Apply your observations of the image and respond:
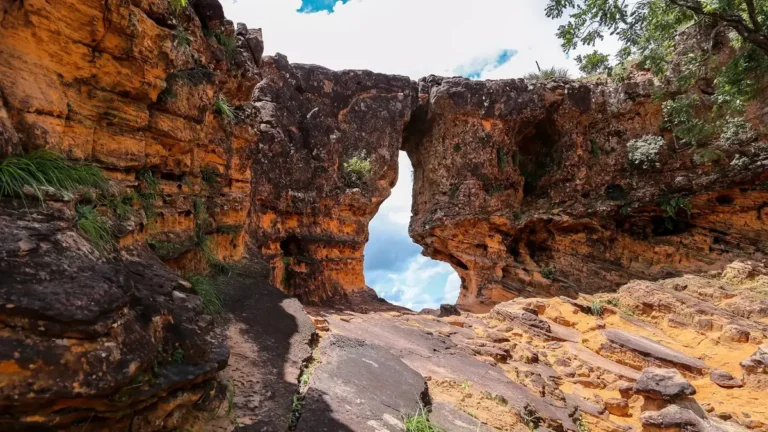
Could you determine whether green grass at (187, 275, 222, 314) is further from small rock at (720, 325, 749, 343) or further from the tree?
small rock at (720, 325, 749, 343)

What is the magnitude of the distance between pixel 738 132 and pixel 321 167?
44.5 ft

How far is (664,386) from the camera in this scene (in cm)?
602

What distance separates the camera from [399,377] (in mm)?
5078

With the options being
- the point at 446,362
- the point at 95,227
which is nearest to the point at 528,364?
the point at 446,362

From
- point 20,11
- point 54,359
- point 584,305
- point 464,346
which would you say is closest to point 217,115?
point 20,11

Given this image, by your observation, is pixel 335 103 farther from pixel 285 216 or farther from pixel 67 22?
pixel 67 22

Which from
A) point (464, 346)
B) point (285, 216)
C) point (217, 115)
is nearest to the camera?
point (217, 115)

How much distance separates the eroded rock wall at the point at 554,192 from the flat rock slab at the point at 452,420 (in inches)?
466

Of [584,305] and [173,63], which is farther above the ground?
[173,63]

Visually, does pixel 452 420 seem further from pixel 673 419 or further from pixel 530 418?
pixel 673 419

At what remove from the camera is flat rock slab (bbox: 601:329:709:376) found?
329 inches

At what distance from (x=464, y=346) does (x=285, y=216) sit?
776cm

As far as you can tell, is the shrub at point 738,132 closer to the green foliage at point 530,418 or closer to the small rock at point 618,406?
the small rock at point 618,406

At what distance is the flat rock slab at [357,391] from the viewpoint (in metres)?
3.59
